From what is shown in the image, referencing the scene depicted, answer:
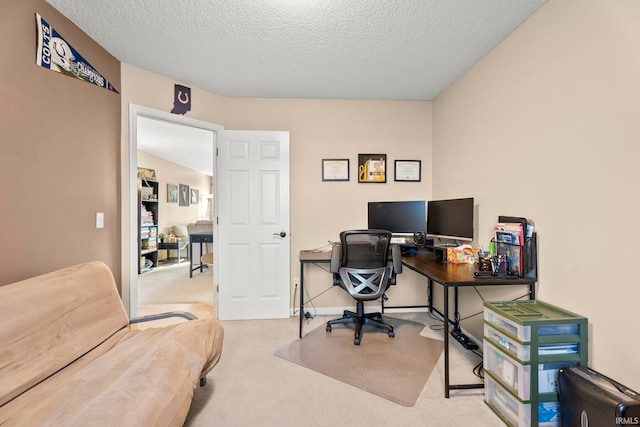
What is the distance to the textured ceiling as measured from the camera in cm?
179

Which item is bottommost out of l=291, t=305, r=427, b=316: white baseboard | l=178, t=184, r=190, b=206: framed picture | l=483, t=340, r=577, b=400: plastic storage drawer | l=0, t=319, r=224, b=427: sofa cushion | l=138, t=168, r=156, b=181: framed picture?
l=291, t=305, r=427, b=316: white baseboard

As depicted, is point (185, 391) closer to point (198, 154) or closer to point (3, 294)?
point (3, 294)

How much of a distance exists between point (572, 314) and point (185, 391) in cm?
Result: 209

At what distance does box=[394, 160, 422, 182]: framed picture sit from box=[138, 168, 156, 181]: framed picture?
5.29 m

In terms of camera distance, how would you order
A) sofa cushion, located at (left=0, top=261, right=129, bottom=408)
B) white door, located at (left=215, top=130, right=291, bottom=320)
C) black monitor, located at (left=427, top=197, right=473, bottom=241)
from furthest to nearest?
white door, located at (left=215, top=130, right=291, bottom=320) → black monitor, located at (left=427, top=197, right=473, bottom=241) → sofa cushion, located at (left=0, top=261, right=129, bottom=408)

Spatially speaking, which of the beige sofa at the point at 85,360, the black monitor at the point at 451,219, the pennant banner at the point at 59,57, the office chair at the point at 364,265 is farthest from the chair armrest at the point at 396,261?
the pennant banner at the point at 59,57

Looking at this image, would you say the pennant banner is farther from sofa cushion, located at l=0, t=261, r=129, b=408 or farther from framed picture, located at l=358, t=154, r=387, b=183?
framed picture, located at l=358, t=154, r=387, b=183

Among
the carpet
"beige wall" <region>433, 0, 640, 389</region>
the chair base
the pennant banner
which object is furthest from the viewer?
the chair base

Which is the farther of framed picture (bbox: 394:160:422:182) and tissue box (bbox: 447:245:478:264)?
framed picture (bbox: 394:160:422:182)

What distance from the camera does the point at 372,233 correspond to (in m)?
2.48

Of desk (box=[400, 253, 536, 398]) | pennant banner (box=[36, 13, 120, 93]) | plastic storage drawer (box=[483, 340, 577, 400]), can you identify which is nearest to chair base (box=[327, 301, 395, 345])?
desk (box=[400, 253, 536, 398])

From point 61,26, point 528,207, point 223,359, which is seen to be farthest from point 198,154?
point 528,207

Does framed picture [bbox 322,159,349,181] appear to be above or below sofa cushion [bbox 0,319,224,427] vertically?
above

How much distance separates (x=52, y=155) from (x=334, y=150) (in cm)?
246
